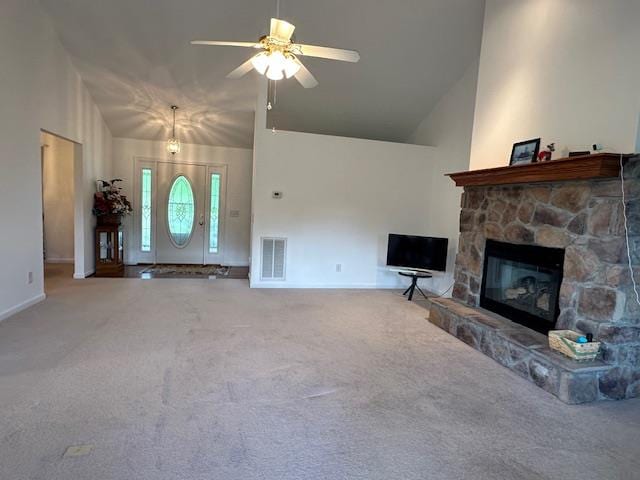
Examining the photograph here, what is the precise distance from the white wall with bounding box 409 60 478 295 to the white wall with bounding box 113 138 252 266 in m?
3.77

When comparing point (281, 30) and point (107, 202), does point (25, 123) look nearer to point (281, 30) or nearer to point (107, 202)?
point (107, 202)

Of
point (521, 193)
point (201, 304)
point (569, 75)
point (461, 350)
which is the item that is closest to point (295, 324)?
point (201, 304)

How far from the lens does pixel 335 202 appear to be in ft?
19.2

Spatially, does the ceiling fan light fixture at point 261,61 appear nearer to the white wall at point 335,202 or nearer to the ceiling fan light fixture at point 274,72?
the ceiling fan light fixture at point 274,72

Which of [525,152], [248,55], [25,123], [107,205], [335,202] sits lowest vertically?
[107,205]

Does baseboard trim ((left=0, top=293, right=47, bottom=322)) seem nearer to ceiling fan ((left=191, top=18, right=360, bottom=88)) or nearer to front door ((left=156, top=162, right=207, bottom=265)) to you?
front door ((left=156, top=162, right=207, bottom=265))

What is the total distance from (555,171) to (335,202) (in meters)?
3.39

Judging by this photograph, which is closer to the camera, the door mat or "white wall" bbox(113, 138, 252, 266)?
the door mat

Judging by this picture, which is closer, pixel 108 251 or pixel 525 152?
pixel 525 152

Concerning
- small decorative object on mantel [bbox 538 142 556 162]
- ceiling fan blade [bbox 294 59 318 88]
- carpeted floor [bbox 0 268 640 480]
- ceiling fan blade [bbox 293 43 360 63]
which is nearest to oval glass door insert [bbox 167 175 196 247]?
carpeted floor [bbox 0 268 640 480]

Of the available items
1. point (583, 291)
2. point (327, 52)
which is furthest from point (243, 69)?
point (583, 291)

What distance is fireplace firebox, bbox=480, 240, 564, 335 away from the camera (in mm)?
3201

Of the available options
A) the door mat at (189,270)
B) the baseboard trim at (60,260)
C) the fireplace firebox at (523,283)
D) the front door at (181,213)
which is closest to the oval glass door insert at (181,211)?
the front door at (181,213)

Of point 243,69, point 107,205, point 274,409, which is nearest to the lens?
point 274,409
